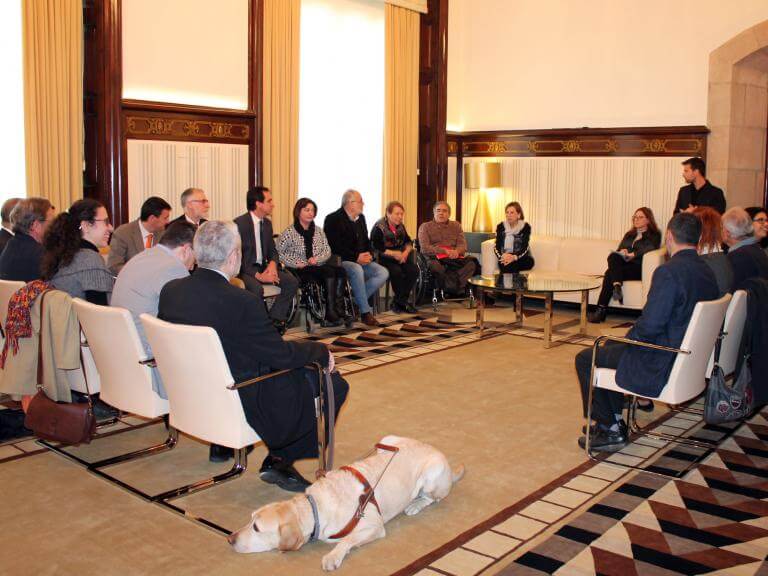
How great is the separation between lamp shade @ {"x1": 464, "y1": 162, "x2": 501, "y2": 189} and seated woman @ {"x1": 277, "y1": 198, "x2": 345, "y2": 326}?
11.4 feet

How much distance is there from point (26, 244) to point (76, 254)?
656mm

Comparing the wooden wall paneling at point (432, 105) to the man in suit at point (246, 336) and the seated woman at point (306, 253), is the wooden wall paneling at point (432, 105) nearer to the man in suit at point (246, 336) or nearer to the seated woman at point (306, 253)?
the seated woman at point (306, 253)

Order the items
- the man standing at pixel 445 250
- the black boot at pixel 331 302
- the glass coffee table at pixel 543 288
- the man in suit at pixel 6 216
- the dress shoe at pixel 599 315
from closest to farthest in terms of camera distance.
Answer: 1. the man in suit at pixel 6 216
2. the glass coffee table at pixel 543 288
3. the black boot at pixel 331 302
4. the dress shoe at pixel 599 315
5. the man standing at pixel 445 250

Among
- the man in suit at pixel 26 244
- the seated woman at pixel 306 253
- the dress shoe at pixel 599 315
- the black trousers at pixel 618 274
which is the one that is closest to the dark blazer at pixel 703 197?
the black trousers at pixel 618 274

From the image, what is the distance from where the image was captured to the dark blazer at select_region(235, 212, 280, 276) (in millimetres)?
7898

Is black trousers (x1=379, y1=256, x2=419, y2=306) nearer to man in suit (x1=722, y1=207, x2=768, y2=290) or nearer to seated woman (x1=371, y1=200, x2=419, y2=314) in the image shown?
seated woman (x1=371, y1=200, x2=419, y2=314)

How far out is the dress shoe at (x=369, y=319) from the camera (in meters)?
8.57

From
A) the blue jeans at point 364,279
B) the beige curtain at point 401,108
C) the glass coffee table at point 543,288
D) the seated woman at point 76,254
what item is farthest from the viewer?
the beige curtain at point 401,108

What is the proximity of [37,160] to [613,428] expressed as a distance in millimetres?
5372

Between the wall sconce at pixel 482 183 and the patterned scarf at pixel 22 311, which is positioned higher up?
the wall sconce at pixel 482 183

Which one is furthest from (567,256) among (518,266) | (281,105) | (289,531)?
(289,531)

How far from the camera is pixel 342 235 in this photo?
890 centimetres

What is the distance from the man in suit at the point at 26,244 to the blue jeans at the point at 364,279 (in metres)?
3.78

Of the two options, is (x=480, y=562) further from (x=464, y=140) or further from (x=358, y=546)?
(x=464, y=140)
